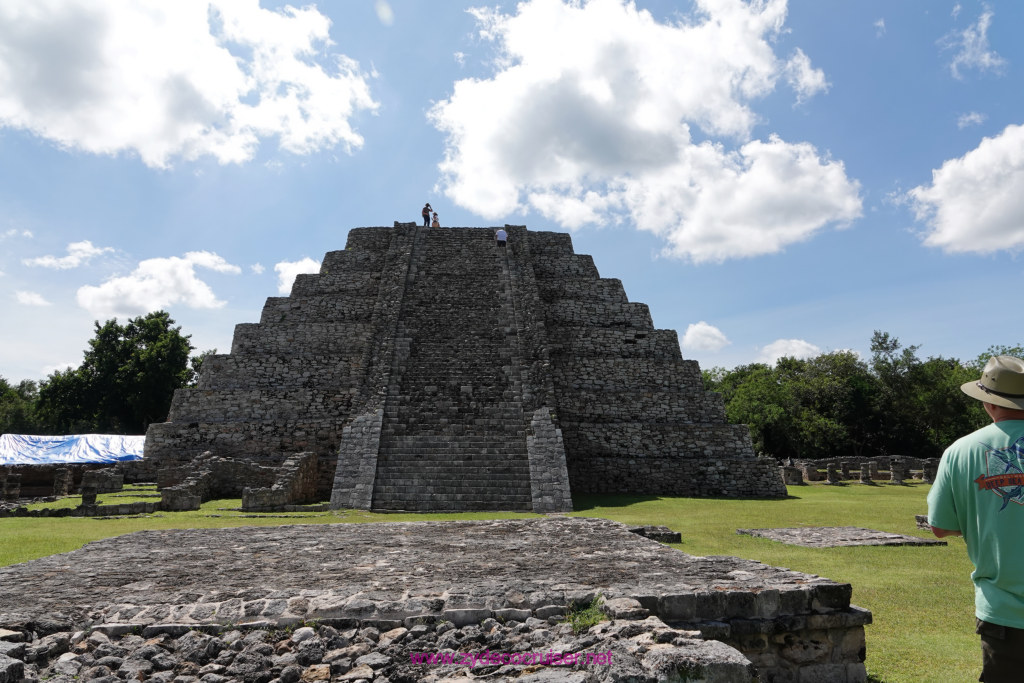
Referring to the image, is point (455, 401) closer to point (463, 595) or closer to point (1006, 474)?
point (463, 595)

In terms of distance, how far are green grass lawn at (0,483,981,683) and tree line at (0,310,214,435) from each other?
25.9m

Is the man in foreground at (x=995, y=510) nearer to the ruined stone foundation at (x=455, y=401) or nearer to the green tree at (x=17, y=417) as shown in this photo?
the ruined stone foundation at (x=455, y=401)

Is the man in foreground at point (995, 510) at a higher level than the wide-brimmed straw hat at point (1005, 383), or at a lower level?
lower

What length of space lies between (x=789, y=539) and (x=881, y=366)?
1706 inches

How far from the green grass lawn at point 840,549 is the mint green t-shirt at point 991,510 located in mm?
1381

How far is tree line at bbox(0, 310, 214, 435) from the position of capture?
3847 cm

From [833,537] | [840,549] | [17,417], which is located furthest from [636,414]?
[17,417]

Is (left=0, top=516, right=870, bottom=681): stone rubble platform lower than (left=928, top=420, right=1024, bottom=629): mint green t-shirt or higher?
lower

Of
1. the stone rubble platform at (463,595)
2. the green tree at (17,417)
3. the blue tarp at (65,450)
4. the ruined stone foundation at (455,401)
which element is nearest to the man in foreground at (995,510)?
the stone rubble platform at (463,595)

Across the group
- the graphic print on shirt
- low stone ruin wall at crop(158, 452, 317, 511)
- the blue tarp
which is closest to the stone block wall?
low stone ruin wall at crop(158, 452, 317, 511)

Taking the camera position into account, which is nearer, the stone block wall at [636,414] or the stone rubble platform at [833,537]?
the stone rubble platform at [833,537]

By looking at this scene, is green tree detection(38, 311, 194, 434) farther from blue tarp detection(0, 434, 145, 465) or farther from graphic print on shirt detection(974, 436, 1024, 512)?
graphic print on shirt detection(974, 436, 1024, 512)

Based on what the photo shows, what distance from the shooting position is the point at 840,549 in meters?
7.69

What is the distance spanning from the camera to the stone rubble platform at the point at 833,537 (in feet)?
26.5
